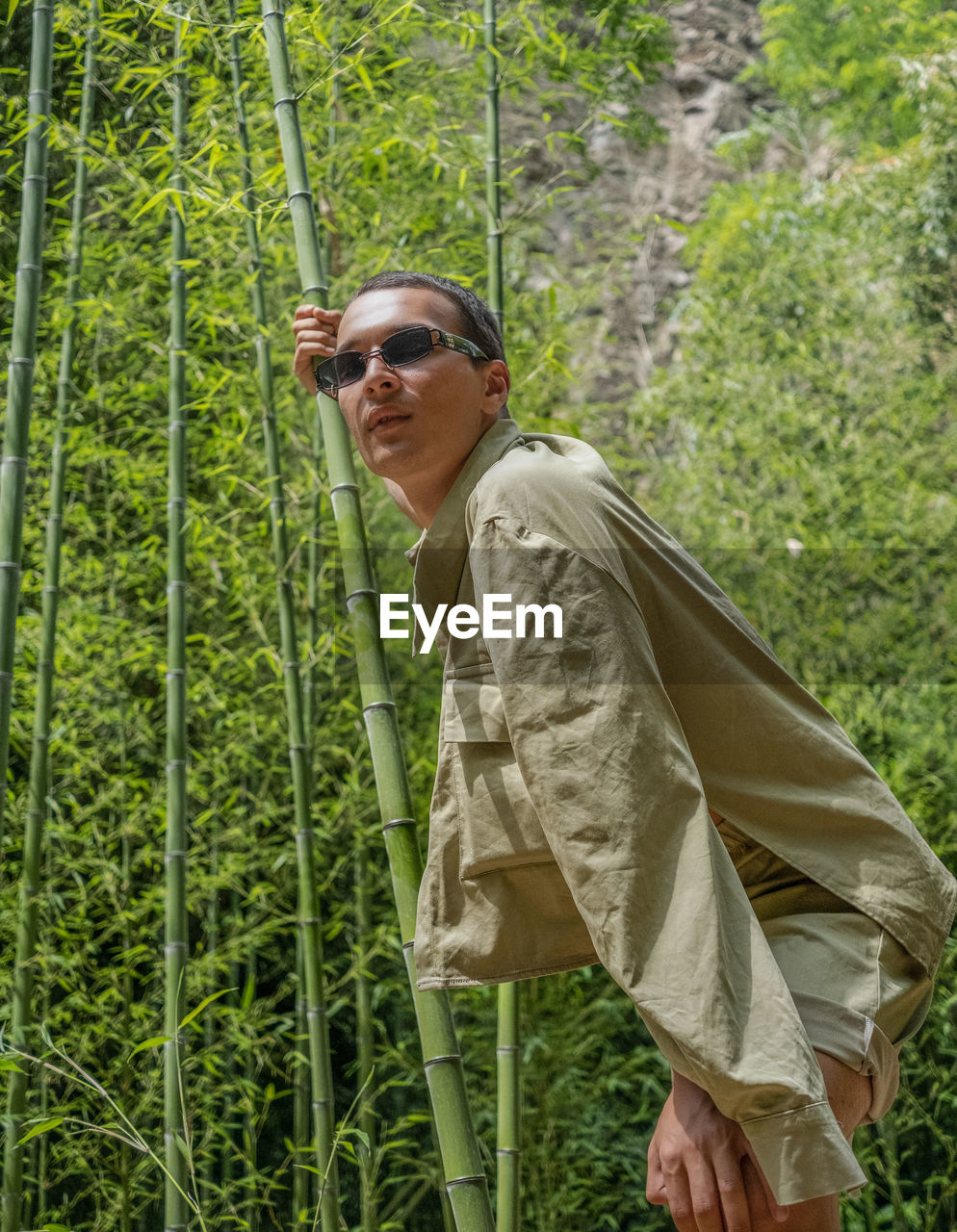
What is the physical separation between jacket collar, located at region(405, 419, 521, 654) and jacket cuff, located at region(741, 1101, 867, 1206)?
0.58 meters

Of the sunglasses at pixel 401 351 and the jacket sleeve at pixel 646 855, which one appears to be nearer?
the jacket sleeve at pixel 646 855

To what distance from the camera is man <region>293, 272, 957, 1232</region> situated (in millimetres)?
781

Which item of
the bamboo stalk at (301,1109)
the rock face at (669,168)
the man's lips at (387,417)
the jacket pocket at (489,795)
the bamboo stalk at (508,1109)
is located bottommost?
the bamboo stalk at (301,1109)

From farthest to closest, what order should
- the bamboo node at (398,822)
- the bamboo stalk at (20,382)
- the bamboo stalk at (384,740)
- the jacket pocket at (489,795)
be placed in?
the bamboo stalk at (20,382), the bamboo node at (398,822), the bamboo stalk at (384,740), the jacket pocket at (489,795)

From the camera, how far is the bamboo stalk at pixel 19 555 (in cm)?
170

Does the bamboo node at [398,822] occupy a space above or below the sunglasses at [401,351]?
below

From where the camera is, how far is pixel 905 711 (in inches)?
151

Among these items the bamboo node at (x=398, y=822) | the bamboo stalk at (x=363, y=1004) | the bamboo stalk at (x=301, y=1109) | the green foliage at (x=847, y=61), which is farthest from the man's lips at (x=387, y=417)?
the green foliage at (x=847, y=61)

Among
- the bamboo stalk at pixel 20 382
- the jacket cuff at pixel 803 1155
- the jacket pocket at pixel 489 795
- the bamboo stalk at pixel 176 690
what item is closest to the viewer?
the jacket cuff at pixel 803 1155

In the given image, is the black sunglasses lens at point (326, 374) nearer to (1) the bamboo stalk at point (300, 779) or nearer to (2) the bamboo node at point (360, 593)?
(2) the bamboo node at point (360, 593)

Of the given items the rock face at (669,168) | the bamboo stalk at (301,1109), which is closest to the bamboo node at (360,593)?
the bamboo stalk at (301,1109)

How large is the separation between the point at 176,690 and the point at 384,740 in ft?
3.42

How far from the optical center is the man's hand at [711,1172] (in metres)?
0.79

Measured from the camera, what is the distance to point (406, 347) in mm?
1159
